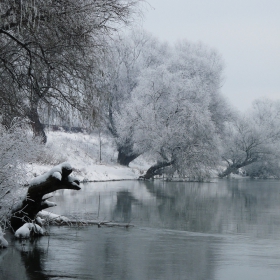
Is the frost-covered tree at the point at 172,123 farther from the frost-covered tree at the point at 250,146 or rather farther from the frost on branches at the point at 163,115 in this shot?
the frost-covered tree at the point at 250,146

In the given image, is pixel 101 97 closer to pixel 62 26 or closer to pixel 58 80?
pixel 58 80

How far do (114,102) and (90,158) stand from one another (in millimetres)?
4798

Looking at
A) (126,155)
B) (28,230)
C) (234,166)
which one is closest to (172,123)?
(126,155)

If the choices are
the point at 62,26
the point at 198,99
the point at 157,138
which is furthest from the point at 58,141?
the point at 62,26

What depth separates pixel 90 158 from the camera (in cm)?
4138

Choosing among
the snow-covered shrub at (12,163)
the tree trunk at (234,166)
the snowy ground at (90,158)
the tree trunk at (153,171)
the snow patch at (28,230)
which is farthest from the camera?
the tree trunk at (234,166)

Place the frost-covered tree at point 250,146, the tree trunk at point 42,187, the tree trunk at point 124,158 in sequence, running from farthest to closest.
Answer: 1. the frost-covered tree at point 250,146
2. the tree trunk at point 124,158
3. the tree trunk at point 42,187

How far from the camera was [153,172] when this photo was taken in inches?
1628

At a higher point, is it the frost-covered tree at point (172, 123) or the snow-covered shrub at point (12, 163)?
the frost-covered tree at point (172, 123)

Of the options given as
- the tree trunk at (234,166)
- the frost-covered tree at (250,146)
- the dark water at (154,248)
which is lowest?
the dark water at (154,248)

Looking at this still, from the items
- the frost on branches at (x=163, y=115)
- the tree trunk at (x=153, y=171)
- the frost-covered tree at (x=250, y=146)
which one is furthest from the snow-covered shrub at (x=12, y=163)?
the frost-covered tree at (x=250, y=146)

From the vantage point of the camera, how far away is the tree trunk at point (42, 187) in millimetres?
11141

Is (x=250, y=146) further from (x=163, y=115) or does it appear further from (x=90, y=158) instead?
(x=90, y=158)

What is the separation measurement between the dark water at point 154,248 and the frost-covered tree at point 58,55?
2.84 m
